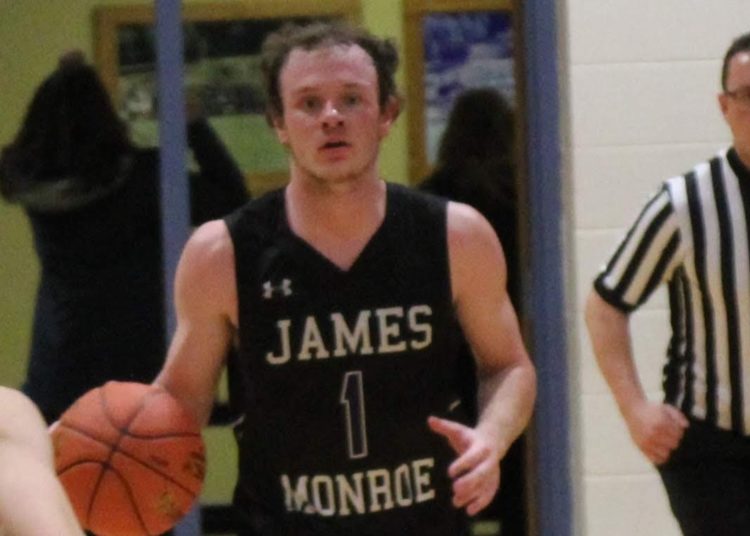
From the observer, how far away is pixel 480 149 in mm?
5047

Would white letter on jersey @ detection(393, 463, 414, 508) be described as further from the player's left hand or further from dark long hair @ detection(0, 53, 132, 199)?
dark long hair @ detection(0, 53, 132, 199)

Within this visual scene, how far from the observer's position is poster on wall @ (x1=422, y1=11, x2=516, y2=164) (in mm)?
5059

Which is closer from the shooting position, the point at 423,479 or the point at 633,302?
the point at 423,479

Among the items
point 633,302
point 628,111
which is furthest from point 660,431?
point 628,111

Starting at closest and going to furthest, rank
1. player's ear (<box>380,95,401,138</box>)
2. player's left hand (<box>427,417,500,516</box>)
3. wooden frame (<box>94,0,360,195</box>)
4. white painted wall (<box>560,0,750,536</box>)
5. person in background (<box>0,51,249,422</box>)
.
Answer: player's left hand (<box>427,417,500,516</box>)
player's ear (<box>380,95,401,138</box>)
white painted wall (<box>560,0,750,536</box>)
person in background (<box>0,51,249,422</box>)
wooden frame (<box>94,0,360,195</box>)

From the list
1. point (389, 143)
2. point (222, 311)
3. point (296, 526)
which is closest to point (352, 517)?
point (296, 526)

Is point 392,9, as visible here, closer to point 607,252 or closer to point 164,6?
point 164,6

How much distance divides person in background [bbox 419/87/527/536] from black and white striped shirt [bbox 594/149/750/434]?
1304 millimetres

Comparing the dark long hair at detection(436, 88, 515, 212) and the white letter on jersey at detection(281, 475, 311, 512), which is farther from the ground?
the dark long hair at detection(436, 88, 515, 212)

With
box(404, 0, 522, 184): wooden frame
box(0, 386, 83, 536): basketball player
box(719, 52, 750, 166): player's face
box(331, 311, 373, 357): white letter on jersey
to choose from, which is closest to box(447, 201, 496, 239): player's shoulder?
box(331, 311, 373, 357): white letter on jersey

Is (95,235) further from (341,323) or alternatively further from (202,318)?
(341,323)

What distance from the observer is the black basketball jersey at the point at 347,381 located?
331cm

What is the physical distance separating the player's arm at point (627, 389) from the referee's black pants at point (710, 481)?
36 mm

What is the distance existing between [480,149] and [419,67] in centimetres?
29
